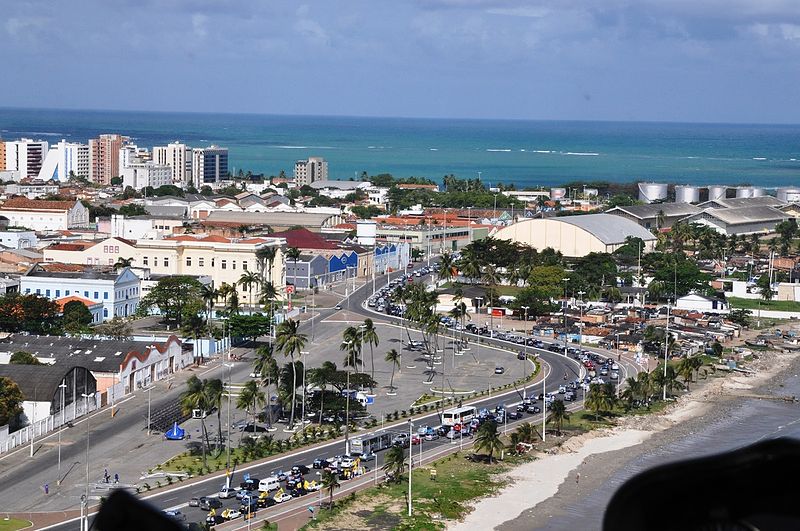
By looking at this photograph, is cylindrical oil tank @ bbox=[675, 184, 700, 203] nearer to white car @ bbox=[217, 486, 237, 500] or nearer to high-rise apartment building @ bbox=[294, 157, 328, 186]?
high-rise apartment building @ bbox=[294, 157, 328, 186]

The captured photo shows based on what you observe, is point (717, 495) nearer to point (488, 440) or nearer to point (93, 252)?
point (488, 440)

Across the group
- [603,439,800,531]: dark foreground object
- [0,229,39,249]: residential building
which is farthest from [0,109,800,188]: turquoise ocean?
[603,439,800,531]: dark foreground object

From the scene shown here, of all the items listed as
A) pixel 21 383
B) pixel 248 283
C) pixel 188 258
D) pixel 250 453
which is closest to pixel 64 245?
pixel 188 258

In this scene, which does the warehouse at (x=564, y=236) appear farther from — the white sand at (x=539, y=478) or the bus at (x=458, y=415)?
the white sand at (x=539, y=478)

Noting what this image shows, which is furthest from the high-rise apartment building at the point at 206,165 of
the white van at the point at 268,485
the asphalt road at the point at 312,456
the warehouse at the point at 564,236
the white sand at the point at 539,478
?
the white van at the point at 268,485

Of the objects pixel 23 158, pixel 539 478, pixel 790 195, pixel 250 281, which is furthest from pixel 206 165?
pixel 539 478
